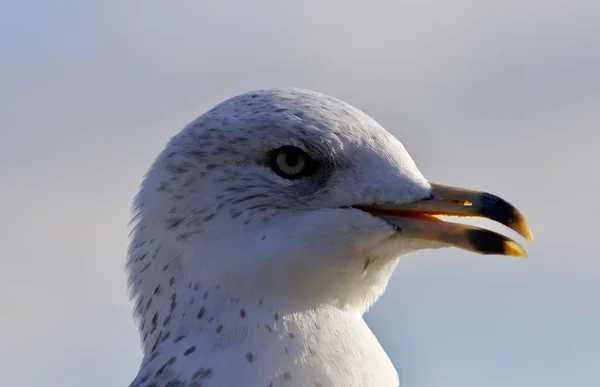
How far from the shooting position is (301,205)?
548 centimetres

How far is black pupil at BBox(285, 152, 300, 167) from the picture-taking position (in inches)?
219

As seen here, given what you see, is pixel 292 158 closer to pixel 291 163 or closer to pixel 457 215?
pixel 291 163

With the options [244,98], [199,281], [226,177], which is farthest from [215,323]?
[244,98]

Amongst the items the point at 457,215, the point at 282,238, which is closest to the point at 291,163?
the point at 282,238

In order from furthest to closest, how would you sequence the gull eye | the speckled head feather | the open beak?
the gull eye, the open beak, the speckled head feather

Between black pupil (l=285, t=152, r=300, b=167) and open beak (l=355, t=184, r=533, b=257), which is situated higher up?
black pupil (l=285, t=152, r=300, b=167)

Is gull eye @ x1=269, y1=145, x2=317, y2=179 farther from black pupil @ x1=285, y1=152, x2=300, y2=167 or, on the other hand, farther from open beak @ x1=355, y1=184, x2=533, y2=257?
open beak @ x1=355, y1=184, x2=533, y2=257

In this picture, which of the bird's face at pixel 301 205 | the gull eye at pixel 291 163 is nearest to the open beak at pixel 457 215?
the bird's face at pixel 301 205

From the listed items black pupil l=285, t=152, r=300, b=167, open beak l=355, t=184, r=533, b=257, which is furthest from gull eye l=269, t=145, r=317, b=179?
open beak l=355, t=184, r=533, b=257

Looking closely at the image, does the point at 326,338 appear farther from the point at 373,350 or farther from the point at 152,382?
the point at 152,382

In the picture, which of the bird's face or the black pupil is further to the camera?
the black pupil

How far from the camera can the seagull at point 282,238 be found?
521 centimetres

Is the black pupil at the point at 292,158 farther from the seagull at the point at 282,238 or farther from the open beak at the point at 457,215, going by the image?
the open beak at the point at 457,215

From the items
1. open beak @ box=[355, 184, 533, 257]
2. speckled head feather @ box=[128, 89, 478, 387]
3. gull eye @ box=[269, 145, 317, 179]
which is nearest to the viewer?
speckled head feather @ box=[128, 89, 478, 387]
